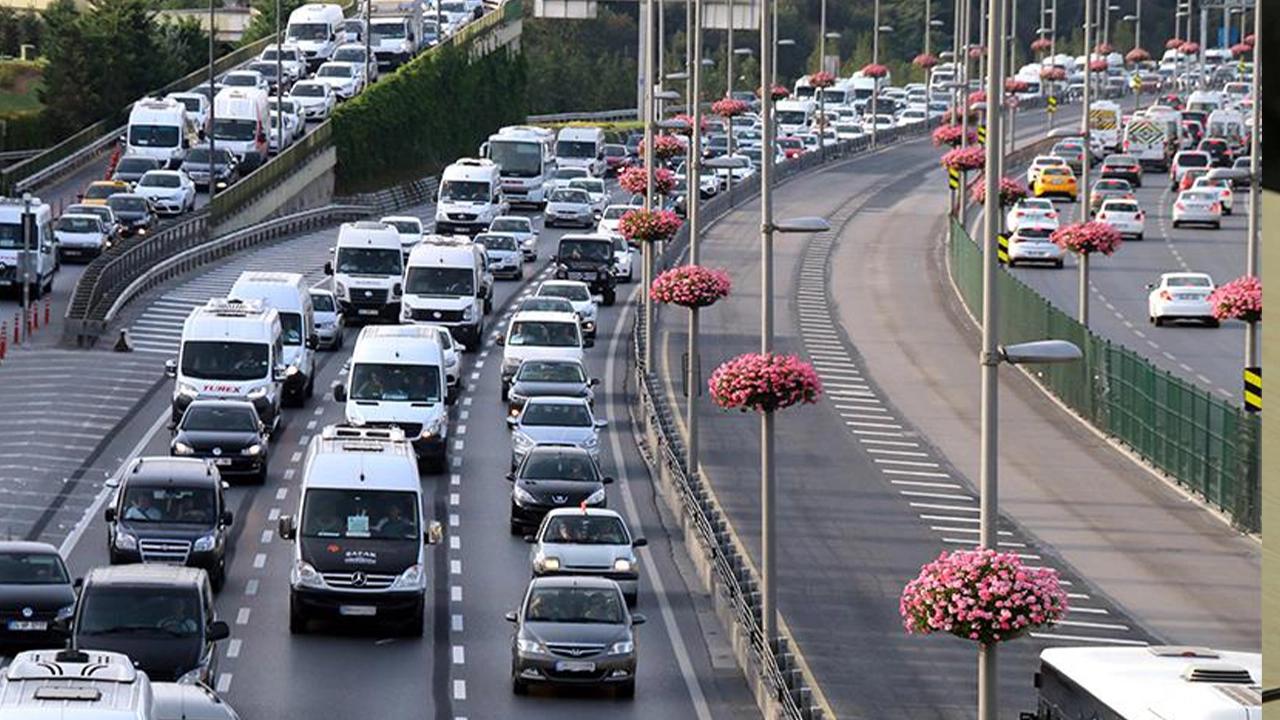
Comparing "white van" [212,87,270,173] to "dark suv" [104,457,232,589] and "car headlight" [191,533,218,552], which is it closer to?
"dark suv" [104,457,232,589]

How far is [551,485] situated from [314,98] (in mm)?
71029

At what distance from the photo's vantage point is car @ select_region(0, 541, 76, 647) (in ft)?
127

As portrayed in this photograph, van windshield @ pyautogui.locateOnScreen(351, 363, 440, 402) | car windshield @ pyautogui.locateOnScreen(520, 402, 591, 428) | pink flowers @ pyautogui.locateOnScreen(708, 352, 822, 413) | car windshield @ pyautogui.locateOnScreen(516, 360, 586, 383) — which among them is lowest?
car windshield @ pyautogui.locateOnScreen(520, 402, 591, 428)

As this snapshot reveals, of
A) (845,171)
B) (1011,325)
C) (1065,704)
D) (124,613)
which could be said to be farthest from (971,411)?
(845,171)

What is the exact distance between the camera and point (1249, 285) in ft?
171

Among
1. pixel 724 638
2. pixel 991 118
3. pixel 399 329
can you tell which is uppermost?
pixel 991 118

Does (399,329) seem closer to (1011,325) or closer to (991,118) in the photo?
(1011,325)

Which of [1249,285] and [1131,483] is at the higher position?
[1249,285]

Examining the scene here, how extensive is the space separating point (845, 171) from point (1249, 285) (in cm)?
7211

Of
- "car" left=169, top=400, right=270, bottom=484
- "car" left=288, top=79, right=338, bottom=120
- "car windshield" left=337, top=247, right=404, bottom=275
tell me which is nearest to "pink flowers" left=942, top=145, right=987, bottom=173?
"car windshield" left=337, top=247, right=404, bottom=275

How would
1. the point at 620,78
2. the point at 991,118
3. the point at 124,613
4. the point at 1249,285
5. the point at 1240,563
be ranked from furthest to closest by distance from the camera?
the point at 620,78 < the point at 1249,285 < the point at 1240,563 < the point at 124,613 < the point at 991,118

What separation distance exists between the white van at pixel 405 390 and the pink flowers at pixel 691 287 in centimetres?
473

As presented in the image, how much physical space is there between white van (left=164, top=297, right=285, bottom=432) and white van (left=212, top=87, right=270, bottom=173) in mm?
45551

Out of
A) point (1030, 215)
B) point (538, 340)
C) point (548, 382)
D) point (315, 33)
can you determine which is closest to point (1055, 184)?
point (1030, 215)
